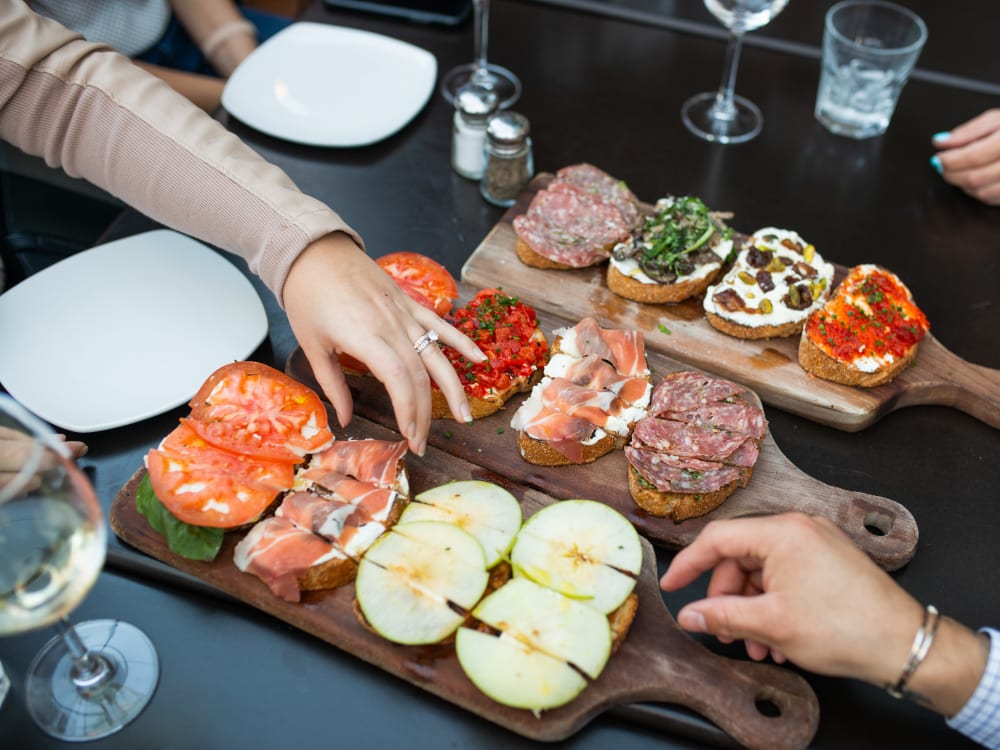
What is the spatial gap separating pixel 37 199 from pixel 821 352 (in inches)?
95.1

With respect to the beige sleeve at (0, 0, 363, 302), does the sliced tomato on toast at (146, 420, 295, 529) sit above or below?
below

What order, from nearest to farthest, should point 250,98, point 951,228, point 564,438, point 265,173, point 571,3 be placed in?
A: point 564,438, point 265,173, point 951,228, point 250,98, point 571,3

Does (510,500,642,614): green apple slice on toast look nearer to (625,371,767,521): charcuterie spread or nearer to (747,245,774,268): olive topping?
(625,371,767,521): charcuterie spread

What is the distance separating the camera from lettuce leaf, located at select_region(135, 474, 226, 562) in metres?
1.76

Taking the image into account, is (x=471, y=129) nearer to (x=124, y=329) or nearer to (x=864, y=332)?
(x=124, y=329)

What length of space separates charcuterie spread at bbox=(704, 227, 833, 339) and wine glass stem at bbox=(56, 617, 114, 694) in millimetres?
1655

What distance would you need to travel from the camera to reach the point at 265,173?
2.09 metres

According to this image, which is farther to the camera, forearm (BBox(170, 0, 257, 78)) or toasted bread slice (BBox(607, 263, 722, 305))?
forearm (BBox(170, 0, 257, 78))

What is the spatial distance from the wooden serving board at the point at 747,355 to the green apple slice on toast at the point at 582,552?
25.5 inches

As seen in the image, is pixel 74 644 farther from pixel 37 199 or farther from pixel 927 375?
pixel 927 375

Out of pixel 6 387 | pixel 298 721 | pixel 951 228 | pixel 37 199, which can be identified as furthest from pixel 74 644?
pixel 951 228

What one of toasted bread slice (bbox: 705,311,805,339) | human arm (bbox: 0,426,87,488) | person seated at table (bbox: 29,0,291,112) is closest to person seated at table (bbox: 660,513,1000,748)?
toasted bread slice (bbox: 705,311,805,339)

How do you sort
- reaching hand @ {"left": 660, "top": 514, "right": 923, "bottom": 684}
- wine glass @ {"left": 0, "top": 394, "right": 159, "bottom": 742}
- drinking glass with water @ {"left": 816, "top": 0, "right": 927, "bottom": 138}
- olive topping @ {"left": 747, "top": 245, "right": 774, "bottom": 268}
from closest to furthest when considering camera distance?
wine glass @ {"left": 0, "top": 394, "right": 159, "bottom": 742} → reaching hand @ {"left": 660, "top": 514, "right": 923, "bottom": 684} → olive topping @ {"left": 747, "top": 245, "right": 774, "bottom": 268} → drinking glass with water @ {"left": 816, "top": 0, "right": 927, "bottom": 138}

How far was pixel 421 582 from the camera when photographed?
1.68m
